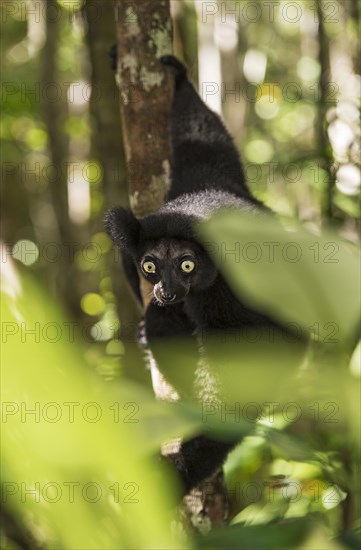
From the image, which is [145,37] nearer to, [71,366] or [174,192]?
[174,192]

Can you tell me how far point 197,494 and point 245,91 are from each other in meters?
6.96

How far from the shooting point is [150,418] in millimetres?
803

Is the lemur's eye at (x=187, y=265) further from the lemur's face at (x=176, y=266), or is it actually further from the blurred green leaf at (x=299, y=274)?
the blurred green leaf at (x=299, y=274)

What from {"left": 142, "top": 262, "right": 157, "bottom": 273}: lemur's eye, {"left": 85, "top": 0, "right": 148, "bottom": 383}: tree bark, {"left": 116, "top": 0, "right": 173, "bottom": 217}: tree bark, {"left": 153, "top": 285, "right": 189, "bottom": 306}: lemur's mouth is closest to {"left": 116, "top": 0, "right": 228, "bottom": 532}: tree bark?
{"left": 116, "top": 0, "right": 173, "bottom": 217}: tree bark

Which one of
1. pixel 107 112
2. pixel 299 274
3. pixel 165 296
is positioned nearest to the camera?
pixel 299 274

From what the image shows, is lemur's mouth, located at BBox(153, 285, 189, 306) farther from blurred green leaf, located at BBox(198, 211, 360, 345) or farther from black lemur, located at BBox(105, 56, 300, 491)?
blurred green leaf, located at BBox(198, 211, 360, 345)

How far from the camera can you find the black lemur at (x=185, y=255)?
3350 millimetres

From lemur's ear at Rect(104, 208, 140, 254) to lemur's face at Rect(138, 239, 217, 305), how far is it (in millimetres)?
83

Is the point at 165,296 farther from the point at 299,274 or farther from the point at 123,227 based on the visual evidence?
the point at 299,274

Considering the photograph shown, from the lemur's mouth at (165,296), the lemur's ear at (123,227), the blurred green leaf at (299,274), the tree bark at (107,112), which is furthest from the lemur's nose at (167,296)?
the blurred green leaf at (299,274)

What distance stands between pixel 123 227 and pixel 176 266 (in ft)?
1.06

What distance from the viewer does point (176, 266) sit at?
136 inches

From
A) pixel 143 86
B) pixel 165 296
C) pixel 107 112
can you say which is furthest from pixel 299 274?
pixel 107 112

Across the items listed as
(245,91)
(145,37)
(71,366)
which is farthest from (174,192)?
(245,91)
